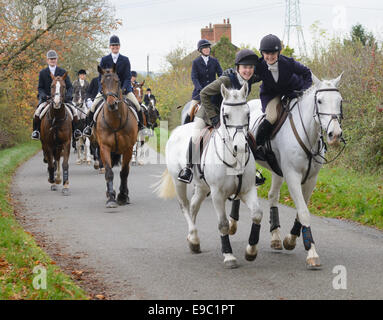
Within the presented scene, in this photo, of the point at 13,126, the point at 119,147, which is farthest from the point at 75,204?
the point at 13,126

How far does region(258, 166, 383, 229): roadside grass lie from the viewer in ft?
34.1

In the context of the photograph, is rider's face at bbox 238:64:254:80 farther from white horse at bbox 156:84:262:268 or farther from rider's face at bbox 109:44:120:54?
rider's face at bbox 109:44:120:54

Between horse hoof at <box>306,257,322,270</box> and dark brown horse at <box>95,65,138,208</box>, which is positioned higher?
dark brown horse at <box>95,65,138,208</box>

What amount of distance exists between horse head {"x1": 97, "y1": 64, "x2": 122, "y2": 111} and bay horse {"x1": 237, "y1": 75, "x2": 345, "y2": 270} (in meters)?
4.96

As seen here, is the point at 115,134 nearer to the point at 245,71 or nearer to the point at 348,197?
the point at 348,197

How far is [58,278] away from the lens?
253 inches

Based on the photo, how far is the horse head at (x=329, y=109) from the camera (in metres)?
6.97

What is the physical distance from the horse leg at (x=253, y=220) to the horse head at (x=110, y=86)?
18.4ft

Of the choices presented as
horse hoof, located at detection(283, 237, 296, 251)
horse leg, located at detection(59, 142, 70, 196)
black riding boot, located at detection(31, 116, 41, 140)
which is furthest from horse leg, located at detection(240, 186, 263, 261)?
black riding boot, located at detection(31, 116, 41, 140)

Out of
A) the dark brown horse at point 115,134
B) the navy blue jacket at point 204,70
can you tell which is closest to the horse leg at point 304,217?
the dark brown horse at point 115,134

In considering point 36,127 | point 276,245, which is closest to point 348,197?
point 276,245

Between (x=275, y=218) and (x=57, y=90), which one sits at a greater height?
(x=57, y=90)

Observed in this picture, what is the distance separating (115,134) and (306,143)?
6183mm

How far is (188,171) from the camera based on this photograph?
8375 millimetres
